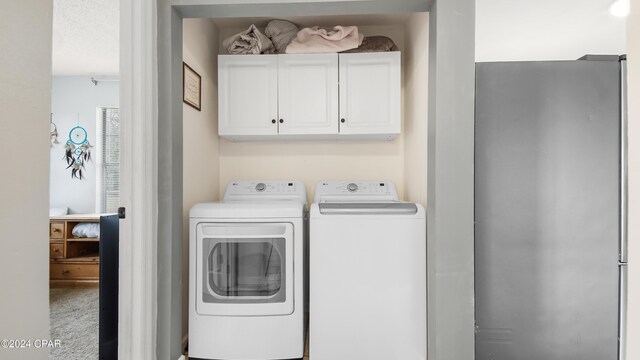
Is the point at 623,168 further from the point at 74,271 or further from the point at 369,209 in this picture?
the point at 74,271

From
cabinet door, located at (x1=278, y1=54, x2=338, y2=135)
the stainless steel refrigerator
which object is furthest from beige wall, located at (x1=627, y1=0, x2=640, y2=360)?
cabinet door, located at (x1=278, y1=54, x2=338, y2=135)

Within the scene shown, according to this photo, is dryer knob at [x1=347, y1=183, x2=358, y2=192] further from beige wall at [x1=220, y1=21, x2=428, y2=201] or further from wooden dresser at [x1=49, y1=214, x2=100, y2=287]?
wooden dresser at [x1=49, y1=214, x2=100, y2=287]

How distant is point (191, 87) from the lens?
2.15 m

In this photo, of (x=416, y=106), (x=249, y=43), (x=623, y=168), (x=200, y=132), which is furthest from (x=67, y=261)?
(x=623, y=168)

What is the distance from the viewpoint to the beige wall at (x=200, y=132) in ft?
6.91

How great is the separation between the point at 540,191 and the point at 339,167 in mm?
1492

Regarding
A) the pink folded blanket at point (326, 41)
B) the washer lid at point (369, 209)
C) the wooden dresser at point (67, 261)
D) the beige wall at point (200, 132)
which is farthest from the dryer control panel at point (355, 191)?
the wooden dresser at point (67, 261)

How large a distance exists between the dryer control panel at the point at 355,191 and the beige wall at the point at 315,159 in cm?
22

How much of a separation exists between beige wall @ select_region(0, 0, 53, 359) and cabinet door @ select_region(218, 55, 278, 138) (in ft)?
4.82

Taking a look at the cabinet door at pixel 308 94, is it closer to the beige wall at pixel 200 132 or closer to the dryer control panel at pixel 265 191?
the dryer control panel at pixel 265 191

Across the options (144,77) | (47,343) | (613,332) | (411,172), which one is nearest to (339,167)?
(411,172)

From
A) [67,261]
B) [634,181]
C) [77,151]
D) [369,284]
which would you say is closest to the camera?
[634,181]

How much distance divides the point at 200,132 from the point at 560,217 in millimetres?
2257

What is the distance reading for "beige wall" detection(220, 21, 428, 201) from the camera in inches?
108
